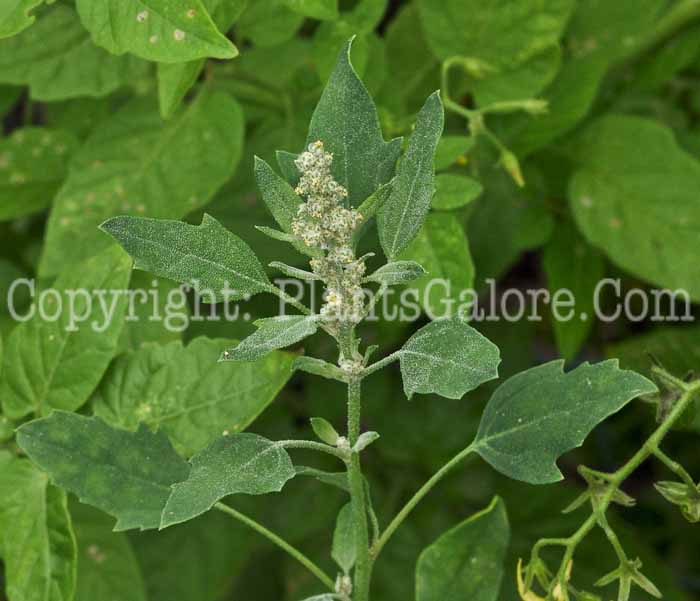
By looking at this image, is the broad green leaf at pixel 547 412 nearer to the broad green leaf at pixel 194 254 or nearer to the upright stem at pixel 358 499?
the upright stem at pixel 358 499

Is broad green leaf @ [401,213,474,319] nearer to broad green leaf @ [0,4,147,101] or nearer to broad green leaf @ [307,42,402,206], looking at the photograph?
broad green leaf @ [307,42,402,206]

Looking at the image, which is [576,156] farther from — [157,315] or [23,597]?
[23,597]

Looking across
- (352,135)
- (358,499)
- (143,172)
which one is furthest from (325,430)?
(143,172)

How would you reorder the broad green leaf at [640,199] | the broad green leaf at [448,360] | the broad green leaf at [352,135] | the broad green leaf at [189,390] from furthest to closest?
the broad green leaf at [640,199] < the broad green leaf at [189,390] < the broad green leaf at [352,135] < the broad green leaf at [448,360]

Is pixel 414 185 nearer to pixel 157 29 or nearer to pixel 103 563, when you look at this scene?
pixel 157 29

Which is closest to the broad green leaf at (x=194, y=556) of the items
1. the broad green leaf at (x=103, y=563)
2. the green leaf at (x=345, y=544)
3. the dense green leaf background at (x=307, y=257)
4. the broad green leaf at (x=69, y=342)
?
the dense green leaf background at (x=307, y=257)
